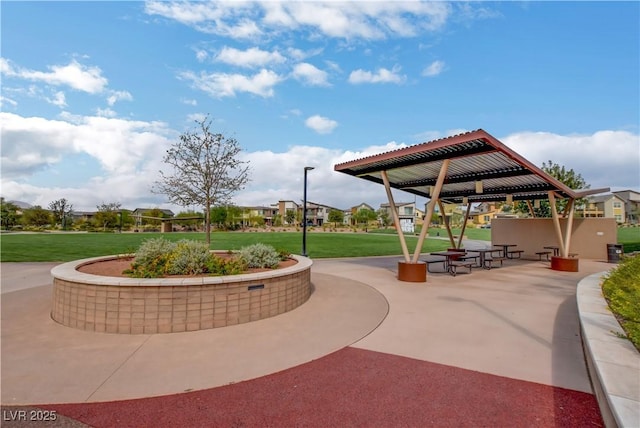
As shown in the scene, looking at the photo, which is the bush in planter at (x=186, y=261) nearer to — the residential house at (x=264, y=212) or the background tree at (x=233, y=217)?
the background tree at (x=233, y=217)

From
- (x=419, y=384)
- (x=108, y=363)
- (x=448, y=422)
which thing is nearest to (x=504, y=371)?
(x=419, y=384)

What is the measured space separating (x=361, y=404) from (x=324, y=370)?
0.77 metres

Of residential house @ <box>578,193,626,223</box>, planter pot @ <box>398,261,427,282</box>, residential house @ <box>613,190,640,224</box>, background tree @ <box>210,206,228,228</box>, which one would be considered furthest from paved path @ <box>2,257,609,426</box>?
residential house @ <box>613,190,640,224</box>

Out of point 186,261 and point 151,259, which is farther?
point 151,259

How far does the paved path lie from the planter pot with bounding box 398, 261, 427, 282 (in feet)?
9.77

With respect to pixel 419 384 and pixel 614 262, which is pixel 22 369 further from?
pixel 614 262

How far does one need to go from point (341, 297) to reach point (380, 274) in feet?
12.6

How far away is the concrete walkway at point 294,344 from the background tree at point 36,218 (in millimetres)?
69609

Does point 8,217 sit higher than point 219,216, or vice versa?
point 219,216

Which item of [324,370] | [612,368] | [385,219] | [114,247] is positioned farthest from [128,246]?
[385,219]

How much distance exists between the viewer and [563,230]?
1664 cm

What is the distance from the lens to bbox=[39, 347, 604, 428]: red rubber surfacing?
2.70 metres

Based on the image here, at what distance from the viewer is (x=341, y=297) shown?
7293 mm

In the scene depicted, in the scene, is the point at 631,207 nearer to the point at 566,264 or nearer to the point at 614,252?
the point at 614,252
